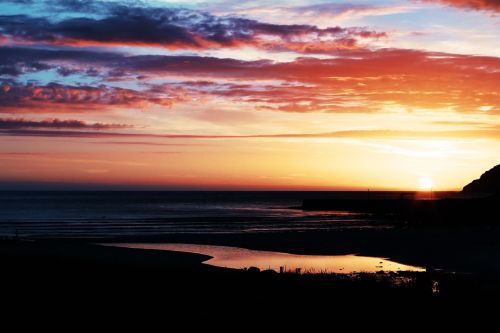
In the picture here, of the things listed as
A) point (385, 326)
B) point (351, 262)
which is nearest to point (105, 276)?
point (385, 326)

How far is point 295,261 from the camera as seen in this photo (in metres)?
33.5

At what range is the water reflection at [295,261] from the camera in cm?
2947

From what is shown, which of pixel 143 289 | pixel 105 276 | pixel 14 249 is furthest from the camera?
pixel 14 249

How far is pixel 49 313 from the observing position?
15.3 metres

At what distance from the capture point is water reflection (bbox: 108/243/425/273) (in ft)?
96.7

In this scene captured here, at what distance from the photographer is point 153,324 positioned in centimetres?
1429

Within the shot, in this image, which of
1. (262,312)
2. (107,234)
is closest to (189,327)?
(262,312)

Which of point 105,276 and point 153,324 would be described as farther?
point 105,276

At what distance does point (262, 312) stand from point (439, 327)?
4.59 metres

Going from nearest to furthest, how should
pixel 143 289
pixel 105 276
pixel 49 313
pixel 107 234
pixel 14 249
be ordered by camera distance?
pixel 49 313 → pixel 143 289 → pixel 105 276 → pixel 14 249 → pixel 107 234

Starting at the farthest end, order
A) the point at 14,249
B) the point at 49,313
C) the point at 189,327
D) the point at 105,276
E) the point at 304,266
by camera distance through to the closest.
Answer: the point at 14,249, the point at 304,266, the point at 105,276, the point at 49,313, the point at 189,327

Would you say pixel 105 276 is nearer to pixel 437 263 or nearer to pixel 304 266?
pixel 304 266

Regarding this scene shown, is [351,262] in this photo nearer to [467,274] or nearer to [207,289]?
[467,274]

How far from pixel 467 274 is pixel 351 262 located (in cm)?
725
